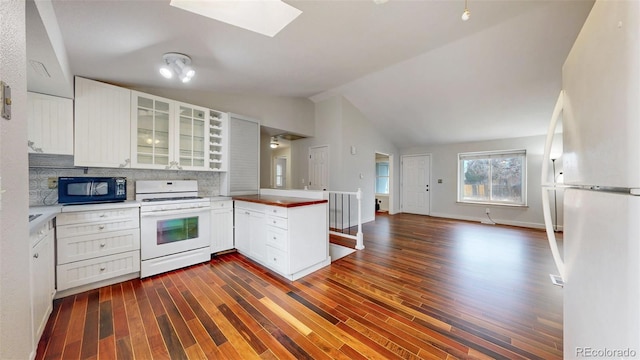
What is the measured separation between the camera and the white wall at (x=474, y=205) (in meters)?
5.22

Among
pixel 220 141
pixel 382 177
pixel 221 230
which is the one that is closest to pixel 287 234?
pixel 221 230

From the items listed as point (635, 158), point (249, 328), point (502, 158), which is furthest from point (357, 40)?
point (502, 158)

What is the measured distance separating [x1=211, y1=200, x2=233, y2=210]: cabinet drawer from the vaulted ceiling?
1.77 m

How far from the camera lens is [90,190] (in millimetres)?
2418

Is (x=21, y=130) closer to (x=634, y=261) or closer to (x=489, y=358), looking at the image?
(x=634, y=261)

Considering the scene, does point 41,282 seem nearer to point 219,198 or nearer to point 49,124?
point 49,124

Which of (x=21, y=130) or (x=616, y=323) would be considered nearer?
(x=616, y=323)

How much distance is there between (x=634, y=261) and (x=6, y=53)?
178cm

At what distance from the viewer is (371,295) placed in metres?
2.26

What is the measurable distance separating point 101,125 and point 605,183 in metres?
3.88

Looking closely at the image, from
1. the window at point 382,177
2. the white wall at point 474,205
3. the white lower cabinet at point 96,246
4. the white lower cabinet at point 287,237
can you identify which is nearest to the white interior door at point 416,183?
the white wall at point 474,205

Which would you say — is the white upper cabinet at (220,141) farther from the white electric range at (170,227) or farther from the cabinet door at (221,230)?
the cabinet door at (221,230)

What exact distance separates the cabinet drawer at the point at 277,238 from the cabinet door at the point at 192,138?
1.56 metres

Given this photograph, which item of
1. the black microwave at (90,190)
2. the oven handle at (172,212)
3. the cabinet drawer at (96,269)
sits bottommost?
the cabinet drawer at (96,269)
